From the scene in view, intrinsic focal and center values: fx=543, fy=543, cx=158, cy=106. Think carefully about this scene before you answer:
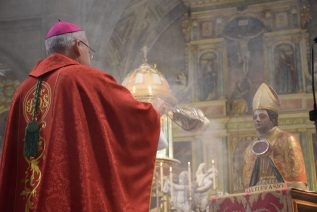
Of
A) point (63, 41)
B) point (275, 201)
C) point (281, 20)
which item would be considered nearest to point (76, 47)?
point (63, 41)

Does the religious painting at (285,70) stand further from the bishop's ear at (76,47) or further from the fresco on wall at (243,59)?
the bishop's ear at (76,47)

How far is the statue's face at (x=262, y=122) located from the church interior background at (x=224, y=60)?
509 cm

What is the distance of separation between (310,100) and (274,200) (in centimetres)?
865

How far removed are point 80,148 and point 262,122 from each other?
191 inches

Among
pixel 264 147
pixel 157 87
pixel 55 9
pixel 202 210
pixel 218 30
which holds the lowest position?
pixel 202 210

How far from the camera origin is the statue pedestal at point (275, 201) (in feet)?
14.0

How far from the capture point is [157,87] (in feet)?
31.4

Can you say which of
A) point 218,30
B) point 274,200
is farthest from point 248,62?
point 274,200

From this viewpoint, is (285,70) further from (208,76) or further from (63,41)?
(63,41)

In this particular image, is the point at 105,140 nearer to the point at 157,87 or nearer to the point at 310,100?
the point at 157,87

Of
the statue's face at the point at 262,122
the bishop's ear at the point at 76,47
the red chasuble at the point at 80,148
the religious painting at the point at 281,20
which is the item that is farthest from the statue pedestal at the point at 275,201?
the religious painting at the point at 281,20

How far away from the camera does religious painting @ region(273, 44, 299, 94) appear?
12.9 m

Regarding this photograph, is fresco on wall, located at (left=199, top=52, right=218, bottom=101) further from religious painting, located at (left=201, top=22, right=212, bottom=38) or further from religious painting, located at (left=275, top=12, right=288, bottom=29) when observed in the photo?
religious painting, located at (left=275, top=12, right=288, bottom=29)

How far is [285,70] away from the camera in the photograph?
13.1 meters
